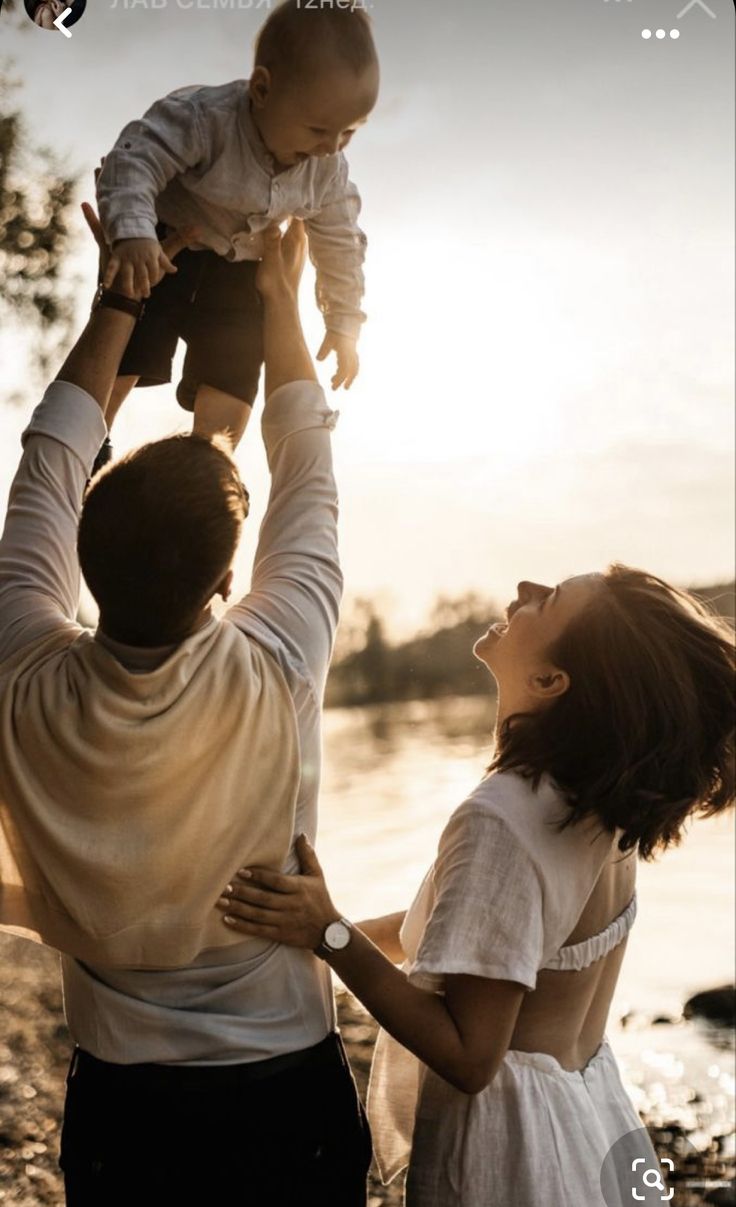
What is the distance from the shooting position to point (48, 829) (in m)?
1.37

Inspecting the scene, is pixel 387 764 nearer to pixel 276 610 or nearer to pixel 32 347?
pixel 32 347

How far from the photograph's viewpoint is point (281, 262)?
6.09 feet

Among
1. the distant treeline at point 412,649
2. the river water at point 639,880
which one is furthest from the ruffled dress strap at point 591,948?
the distant treeline at point 412,649

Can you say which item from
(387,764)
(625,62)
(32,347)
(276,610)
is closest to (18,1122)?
(32,347)

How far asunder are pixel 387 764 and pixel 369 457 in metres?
8.98

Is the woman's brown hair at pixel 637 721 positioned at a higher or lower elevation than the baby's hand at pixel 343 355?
lower

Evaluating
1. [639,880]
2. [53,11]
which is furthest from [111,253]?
[639,880]

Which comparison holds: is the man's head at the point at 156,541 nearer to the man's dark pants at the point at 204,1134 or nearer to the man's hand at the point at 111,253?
the man's hand at the point at 111,253

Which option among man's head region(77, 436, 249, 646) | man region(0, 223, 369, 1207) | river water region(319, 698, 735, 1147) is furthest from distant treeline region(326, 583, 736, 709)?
man's head region(77, 436, 249, 646)

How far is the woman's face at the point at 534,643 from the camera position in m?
1.64

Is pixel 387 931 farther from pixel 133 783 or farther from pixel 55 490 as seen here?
pixel 55 490

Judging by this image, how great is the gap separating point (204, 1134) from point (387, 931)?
52 cm

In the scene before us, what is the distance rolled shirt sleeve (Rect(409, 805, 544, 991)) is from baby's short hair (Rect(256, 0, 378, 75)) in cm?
100

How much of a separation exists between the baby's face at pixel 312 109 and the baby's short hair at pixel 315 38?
0.06ft
